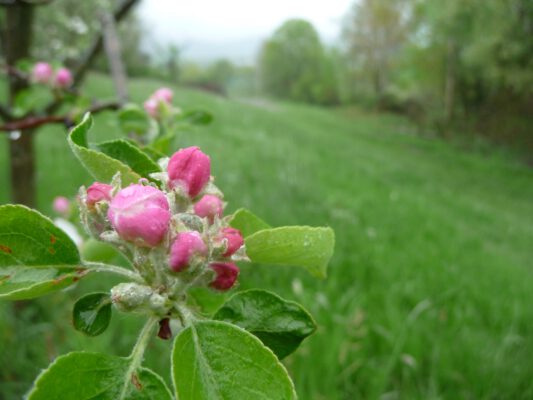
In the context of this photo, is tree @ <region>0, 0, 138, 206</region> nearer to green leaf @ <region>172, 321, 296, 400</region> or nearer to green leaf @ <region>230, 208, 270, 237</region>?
green leaf @ <region>230, 208, 270, 237</region>

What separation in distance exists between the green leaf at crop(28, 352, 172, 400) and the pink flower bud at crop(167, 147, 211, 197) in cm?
15

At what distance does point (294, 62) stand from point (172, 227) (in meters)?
32.2

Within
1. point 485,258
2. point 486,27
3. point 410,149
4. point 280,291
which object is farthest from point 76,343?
point 410,149

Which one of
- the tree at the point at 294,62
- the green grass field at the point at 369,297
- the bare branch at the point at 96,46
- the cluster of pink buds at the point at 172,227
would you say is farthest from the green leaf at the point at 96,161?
the tree at the point at 294,62

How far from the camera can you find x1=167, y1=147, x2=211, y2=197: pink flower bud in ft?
1.47

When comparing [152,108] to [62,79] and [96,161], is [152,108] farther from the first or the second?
[62,79]

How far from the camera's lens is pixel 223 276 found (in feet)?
1.50

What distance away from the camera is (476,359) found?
2.07m

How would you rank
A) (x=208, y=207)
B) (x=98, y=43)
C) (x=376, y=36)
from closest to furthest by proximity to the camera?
(x=208, y=207) < (x=98, y=43) < (x=376, y=36)

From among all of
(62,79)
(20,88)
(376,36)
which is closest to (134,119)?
(62,79)

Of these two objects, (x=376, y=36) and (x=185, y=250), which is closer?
(x=185, y=250)

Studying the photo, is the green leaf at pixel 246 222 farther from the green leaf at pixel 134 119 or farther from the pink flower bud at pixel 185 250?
the green leaf at pixel 134 119

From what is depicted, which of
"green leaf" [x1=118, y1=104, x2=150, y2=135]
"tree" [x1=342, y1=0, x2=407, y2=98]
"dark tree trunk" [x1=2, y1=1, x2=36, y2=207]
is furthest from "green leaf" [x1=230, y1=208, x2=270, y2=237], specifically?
"tree" [x1=342, y1=0, x2=407, y2=98]

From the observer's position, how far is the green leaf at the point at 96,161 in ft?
1.40
